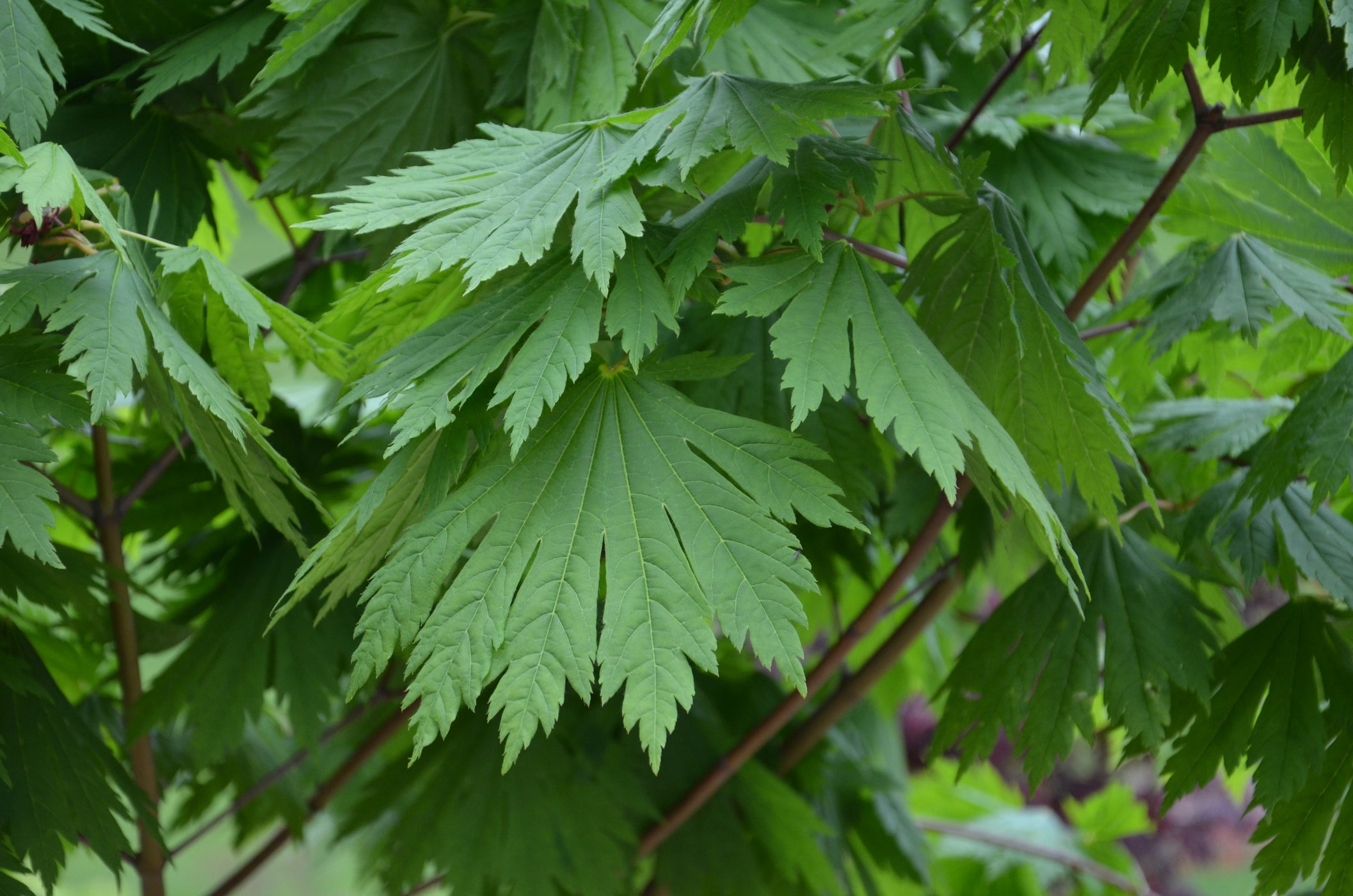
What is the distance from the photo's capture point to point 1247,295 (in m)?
0.72

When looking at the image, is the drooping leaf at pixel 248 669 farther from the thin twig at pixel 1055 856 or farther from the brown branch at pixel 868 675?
the thin twig at pixel 1055 856

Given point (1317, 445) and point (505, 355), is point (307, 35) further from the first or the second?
point (1317, 445)

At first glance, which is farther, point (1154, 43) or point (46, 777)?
point (46, 777)

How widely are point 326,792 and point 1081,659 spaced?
0.71m

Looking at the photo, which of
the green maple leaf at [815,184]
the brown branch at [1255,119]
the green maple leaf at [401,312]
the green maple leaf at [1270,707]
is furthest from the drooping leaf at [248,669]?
the brown branch at [1255,119]

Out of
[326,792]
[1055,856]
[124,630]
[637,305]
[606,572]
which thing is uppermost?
[637,305]

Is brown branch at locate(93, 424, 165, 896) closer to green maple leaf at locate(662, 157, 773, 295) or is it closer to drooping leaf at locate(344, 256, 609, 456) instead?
drooping leaf at locate(344, 256, 609, 456)

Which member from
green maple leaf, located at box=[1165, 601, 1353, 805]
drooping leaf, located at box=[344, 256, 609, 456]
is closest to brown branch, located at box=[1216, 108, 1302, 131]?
green maple leaf, located at box=[1165, 601, 1353, 805]

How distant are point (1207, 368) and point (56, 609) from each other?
0.91 meters

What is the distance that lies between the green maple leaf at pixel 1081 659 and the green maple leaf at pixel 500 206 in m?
0.42

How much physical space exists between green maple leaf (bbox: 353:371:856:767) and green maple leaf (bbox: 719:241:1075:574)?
5cm

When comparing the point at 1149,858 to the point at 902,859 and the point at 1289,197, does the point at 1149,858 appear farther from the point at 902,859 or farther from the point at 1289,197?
the point at 1289,197

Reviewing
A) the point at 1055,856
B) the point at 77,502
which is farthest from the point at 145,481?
the point at 1055,856

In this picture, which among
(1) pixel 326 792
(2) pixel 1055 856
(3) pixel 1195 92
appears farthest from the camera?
(2) pixel 1055 856
